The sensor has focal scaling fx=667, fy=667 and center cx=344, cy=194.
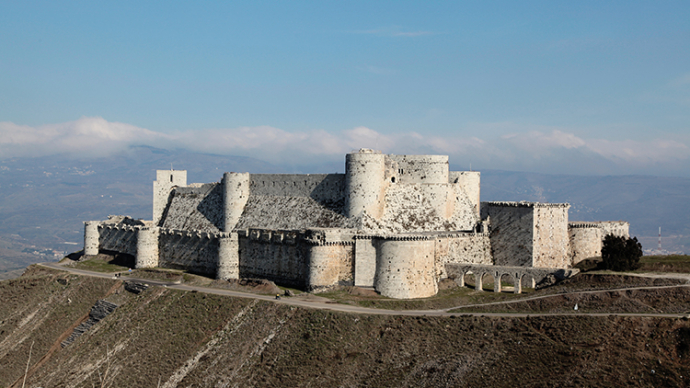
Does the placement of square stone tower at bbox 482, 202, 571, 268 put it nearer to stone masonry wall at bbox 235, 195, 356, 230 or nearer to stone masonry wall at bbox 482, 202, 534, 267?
stone masonry wall at bbox 482, 202, 534, 267

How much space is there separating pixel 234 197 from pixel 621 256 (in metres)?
49.5

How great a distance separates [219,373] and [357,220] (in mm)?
26328

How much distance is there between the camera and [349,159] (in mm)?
79938

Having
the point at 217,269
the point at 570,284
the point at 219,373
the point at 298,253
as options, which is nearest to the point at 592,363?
the point at 570,284

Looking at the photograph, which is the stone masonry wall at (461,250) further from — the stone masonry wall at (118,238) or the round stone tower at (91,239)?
the round stone tower at (91,239)

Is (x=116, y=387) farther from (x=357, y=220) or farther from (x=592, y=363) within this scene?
(x=592, y=363)

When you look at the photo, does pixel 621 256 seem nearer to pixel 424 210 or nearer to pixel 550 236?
pixel 550 236

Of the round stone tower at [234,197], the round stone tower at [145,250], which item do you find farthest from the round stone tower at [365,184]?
the round stone tower at [145,250]

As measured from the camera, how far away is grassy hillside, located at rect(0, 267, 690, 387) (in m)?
48.8

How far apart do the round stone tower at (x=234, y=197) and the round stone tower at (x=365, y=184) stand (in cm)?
1894

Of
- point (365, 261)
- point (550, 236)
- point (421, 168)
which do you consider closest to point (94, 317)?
point (365, 261)

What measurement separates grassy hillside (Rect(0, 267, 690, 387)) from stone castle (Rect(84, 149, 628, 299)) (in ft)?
28.5

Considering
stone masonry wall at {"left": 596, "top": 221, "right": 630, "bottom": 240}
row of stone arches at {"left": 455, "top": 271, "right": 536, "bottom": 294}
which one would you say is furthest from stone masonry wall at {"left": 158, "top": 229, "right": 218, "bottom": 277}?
stone masonry wall at {"left": 596, "top": 221, "right": 630, "bottom": 240}

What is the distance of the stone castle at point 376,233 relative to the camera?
69938mm
